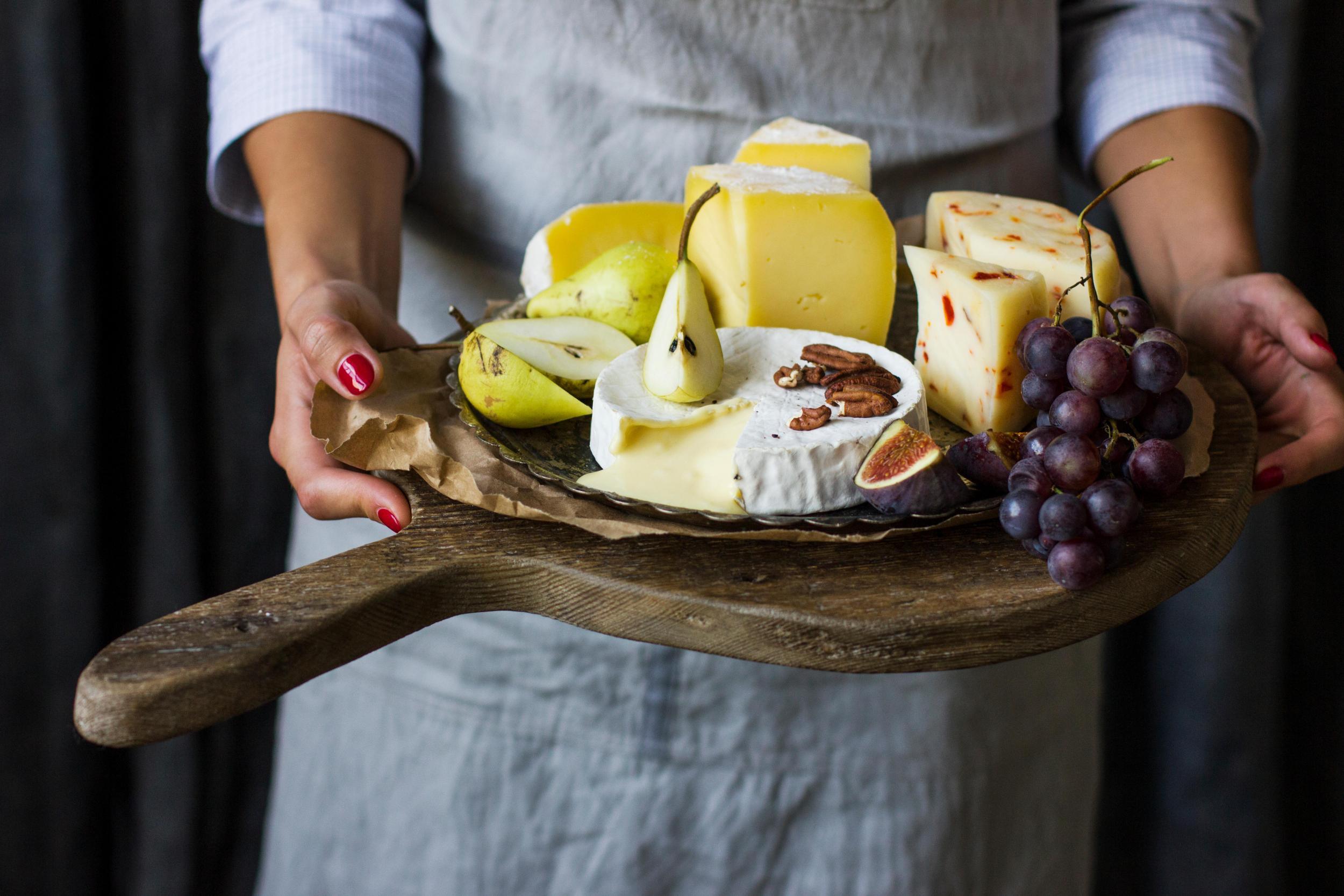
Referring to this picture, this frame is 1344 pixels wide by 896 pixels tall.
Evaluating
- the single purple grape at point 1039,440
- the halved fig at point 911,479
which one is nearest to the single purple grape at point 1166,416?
the single purple grape at point 1039,440

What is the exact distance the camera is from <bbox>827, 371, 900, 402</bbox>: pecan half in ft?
3.15

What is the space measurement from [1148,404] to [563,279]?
0.65 metres

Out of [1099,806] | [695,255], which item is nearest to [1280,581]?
[1099,806]

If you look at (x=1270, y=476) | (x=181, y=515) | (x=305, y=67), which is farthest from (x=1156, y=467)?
(x=181, y=515)

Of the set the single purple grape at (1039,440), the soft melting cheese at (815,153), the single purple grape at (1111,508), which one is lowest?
the single purple grape at (1039,440)

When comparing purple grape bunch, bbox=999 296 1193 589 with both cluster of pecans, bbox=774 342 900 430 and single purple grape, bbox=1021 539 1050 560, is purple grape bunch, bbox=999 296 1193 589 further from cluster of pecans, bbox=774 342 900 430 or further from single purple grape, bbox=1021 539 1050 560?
cluster of pecans, bbox=774 342 900 430

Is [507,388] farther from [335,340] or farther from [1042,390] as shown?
[1042,390]

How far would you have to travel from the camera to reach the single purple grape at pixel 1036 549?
2.61ft

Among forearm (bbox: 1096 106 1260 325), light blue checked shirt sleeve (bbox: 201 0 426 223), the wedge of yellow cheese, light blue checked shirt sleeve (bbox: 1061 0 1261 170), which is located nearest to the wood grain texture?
the wedge of yellow cheese

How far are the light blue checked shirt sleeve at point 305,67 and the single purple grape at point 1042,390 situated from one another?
2.92 feet

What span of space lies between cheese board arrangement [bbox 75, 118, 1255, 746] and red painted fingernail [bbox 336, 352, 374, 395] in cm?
3

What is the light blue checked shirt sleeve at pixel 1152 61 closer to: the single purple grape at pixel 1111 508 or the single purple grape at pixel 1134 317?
the single purple grape at pixel 1134 317

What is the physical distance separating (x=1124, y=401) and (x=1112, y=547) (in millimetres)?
180

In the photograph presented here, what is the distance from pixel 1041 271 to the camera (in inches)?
42.9
